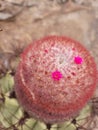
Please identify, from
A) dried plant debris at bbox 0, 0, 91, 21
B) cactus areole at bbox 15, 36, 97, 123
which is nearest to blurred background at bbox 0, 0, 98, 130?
dried plant debris at bbox 0, 0, 91, 21

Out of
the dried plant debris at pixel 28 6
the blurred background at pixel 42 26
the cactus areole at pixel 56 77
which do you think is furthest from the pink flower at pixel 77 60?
the dried plant debris at pixel 28 6

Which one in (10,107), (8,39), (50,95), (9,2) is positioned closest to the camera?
(50,95)

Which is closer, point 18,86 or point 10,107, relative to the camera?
point 18,86

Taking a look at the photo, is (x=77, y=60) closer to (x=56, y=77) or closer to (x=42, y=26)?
(x=56, y=77)

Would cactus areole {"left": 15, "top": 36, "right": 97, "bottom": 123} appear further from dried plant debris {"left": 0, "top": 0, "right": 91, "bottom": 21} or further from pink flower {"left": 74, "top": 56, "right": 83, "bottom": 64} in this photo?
dried plant debris {"left": 0, "top": 0, "right": 91, "bottom": 21}

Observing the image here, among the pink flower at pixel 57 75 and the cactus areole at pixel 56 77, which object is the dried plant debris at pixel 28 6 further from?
the pink flower at pixel 57 75

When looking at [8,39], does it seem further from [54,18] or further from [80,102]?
[80,102]

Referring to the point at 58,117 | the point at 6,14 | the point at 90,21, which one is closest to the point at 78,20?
the point at 90,21
